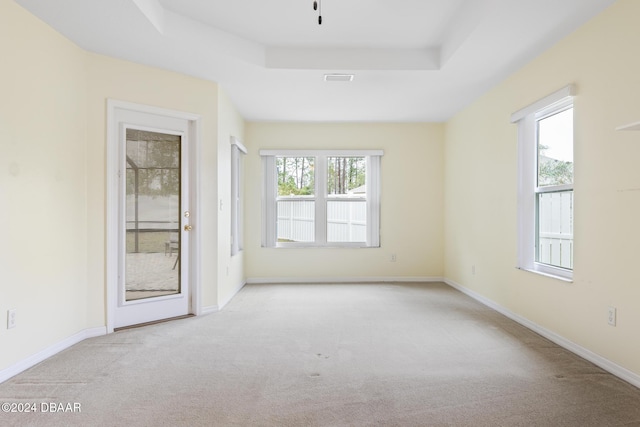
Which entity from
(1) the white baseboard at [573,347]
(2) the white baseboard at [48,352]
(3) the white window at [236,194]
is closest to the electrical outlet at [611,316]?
(1) the white baseboard at [573,347]

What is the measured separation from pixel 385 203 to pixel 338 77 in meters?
2.67

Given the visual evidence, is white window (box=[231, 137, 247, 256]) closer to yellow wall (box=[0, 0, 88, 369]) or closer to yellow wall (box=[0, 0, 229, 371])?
yellow wall (box=[0, 0, 229, 371])

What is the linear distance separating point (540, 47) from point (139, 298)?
4.15 metres

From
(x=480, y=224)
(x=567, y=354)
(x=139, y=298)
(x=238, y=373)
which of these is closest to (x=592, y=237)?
(x=567, y=354)

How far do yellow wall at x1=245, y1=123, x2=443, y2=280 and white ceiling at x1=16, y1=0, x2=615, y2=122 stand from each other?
1.55 m

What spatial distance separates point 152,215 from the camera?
13.0ft

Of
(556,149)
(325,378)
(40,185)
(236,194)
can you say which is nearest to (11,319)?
(40,185)

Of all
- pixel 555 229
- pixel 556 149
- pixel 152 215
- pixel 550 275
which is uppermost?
pixel 556 149

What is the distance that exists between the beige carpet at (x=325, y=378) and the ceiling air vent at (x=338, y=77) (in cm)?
241

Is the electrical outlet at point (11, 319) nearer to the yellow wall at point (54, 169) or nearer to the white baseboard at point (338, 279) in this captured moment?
the yellow wall at point (54, 169)

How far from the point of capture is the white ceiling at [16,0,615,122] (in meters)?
2.90

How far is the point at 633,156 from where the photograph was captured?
2.57 metres

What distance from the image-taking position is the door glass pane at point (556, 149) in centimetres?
333

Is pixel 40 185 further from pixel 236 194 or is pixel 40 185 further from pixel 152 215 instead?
pixel 236 194
